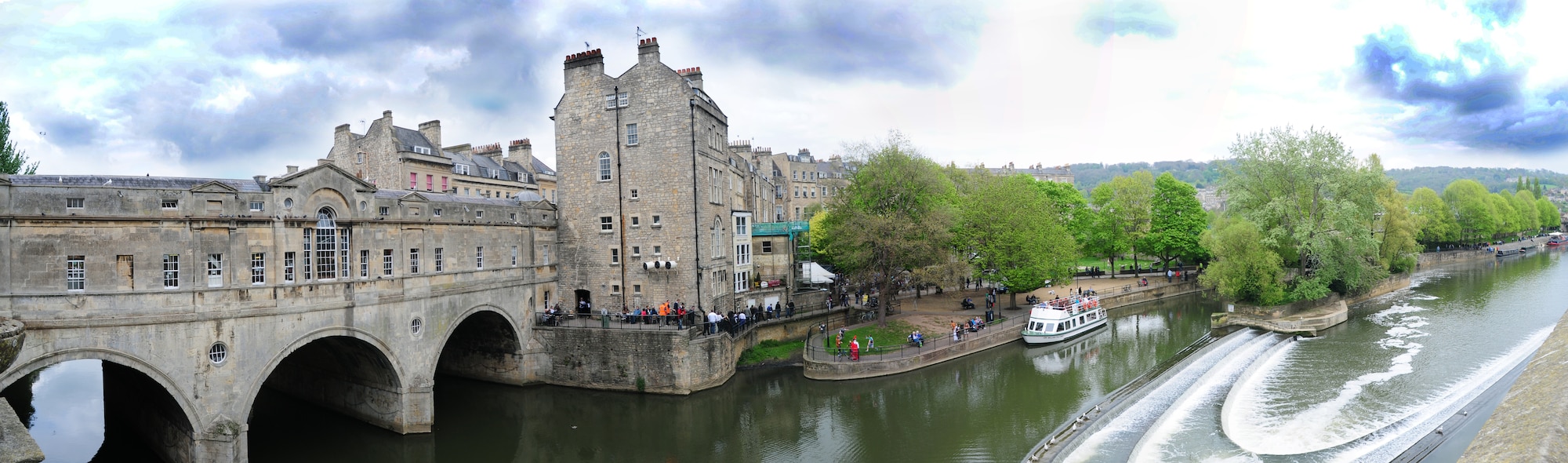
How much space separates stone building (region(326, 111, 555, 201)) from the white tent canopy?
801 inches

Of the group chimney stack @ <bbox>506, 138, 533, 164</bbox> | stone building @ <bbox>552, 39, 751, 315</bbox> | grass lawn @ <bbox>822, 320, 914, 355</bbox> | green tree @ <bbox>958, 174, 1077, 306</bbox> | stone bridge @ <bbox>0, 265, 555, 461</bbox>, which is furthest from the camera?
chimney stack @ <bbox>506, 138, 533, 164</bbox>

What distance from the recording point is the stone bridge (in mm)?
16891

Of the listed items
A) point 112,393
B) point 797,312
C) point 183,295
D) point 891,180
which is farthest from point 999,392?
point 112,393

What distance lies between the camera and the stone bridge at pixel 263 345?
16.9 meters

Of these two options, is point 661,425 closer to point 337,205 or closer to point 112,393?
point 337,205

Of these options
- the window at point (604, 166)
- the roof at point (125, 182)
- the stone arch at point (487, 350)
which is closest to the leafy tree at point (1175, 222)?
the window at point (604, 166)

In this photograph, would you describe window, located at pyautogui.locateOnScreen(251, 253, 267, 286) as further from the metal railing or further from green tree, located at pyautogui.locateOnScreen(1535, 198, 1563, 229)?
green tree, located at pyautogui.locateOnScreen(1535, 198, 1563, 229)

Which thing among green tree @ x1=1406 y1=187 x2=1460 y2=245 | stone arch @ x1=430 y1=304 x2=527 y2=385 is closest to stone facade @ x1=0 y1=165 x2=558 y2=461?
stone arch @ x1=430 y1=304 x2=527 y2=385

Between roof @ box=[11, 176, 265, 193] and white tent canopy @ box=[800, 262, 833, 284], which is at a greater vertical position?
roof @ box=[11, 176, 265, 193]

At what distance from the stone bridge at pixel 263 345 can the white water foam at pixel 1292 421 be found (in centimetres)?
2494

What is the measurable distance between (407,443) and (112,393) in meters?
10.4

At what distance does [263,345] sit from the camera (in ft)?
64.4

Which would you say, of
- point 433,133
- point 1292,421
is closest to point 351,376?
point 433,133

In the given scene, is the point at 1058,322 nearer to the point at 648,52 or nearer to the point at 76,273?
the point at 648,52
